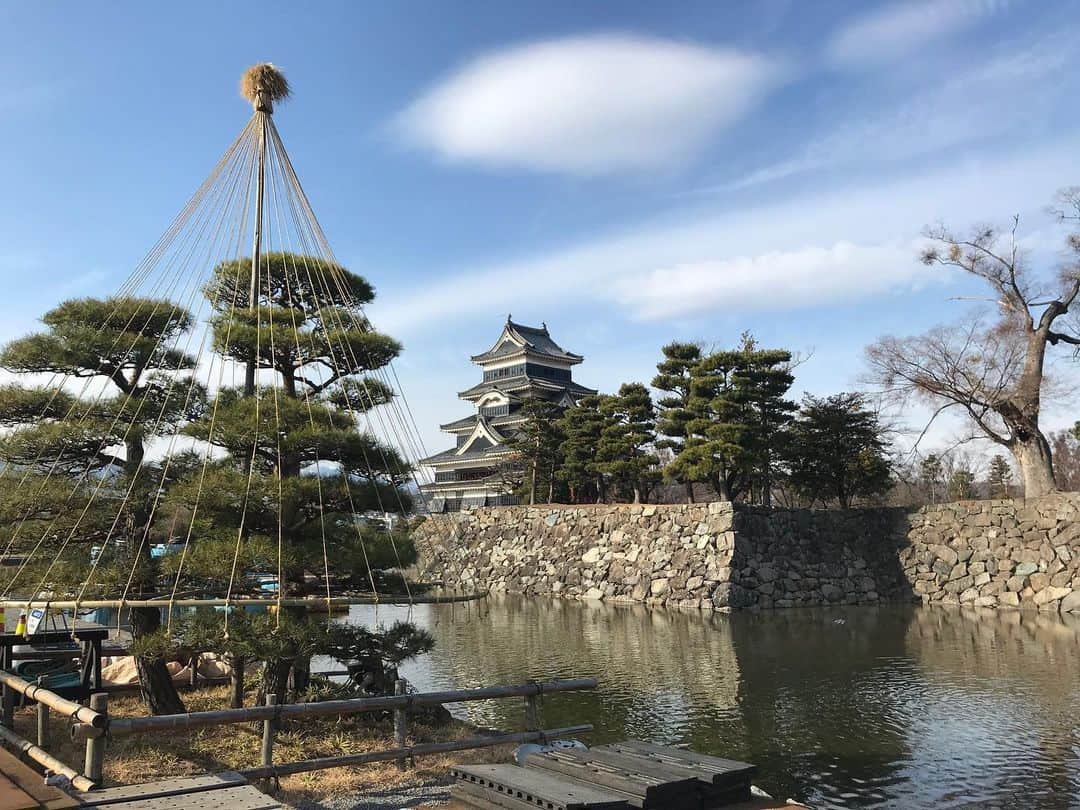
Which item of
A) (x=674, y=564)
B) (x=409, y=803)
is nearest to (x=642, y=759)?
(x=409, y=803)

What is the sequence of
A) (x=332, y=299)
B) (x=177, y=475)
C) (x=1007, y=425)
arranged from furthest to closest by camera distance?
1. (x=1007, y=425)
2. (x=332, y=299)
3. (x=177, y=475)

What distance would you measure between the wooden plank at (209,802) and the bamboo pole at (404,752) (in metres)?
0.81

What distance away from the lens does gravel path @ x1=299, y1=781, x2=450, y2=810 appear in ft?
15.2

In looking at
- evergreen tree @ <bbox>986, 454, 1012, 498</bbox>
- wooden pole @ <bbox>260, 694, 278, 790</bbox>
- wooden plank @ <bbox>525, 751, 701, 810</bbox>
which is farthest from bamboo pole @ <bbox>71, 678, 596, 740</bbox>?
evergreen tree @ <bbox>986, 454, 1012, 498</bbox>

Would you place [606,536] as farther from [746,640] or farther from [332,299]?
[332,299]

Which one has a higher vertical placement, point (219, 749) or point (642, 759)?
point (642, 759)

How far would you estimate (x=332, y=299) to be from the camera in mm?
8258

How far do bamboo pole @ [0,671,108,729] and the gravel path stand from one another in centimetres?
130

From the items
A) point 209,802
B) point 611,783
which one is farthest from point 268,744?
point 611,783

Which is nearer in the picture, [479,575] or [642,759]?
[642,759]

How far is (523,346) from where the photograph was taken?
35594 millimetres

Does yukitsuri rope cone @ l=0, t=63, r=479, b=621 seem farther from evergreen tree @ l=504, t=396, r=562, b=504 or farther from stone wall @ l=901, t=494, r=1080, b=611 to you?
A: evergreen tree @ l=504, t=396, r=562, b=504

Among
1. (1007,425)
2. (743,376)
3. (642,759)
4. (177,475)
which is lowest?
(642,759)

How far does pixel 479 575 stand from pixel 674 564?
320 inches
